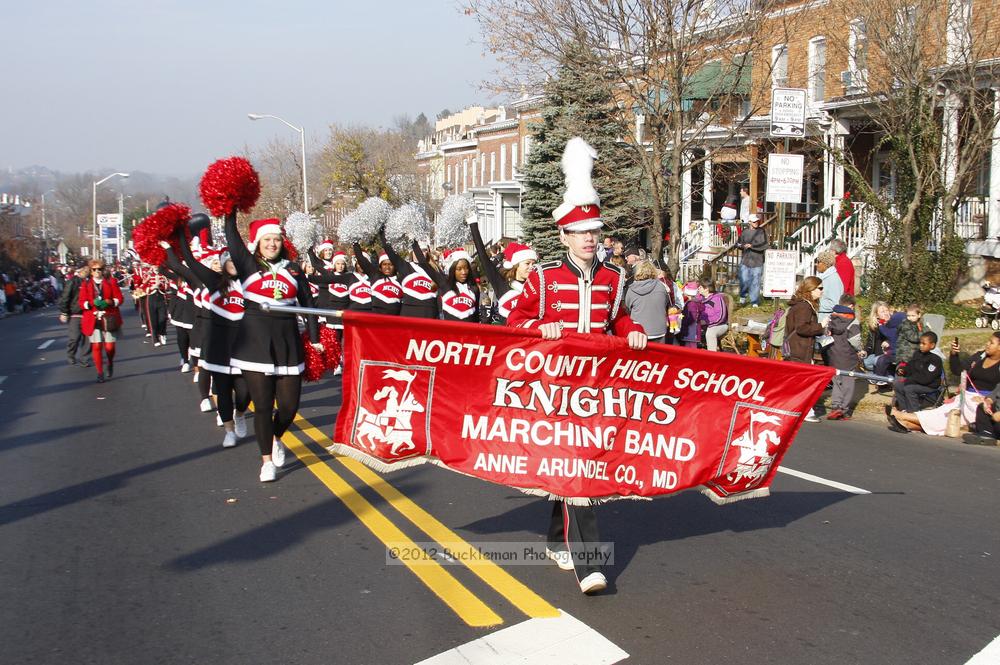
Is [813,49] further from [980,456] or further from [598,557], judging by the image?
[598,557]

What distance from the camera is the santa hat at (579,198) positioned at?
210 inches

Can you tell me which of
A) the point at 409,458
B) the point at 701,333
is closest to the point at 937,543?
the point at 409,458

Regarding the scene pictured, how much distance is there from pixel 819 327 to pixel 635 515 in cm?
627

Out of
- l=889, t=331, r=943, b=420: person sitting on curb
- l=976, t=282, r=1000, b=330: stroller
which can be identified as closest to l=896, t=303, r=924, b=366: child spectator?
l=889, t=331, r=943, b=420: person sitting on curb

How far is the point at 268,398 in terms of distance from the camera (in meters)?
8.02

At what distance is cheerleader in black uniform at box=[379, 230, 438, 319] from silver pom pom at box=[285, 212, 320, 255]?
29.9 ft

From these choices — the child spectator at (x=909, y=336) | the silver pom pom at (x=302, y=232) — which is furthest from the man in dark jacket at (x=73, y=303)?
the child spectator at (x=909, y=336)

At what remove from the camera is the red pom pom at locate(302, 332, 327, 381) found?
332 inches

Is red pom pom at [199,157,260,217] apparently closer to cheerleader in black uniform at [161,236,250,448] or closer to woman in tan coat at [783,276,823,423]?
cheerleader in black uniform at [161,236,250,448]

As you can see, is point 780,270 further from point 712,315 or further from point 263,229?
point 263,229

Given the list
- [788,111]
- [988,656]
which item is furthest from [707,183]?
[988,656]

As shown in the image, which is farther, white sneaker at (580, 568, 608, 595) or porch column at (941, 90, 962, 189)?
porch column at (941, 90, 962, 189)

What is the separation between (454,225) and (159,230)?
739 centimetres

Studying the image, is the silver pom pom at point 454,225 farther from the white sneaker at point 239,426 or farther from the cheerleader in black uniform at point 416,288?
the white sneaker at point 239,426
